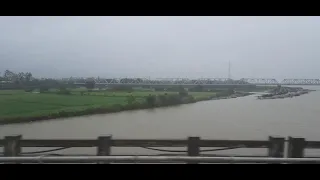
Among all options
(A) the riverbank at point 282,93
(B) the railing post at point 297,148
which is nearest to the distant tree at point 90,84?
(A) the riverbank at point 282,93

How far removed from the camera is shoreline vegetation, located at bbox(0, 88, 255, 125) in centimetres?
358

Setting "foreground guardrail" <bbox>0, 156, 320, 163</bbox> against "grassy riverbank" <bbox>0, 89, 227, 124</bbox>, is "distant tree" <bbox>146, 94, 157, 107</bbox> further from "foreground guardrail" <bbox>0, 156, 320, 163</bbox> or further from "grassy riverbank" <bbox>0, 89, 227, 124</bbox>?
"foreground guardrail" <bbox>0, 156, 320, 163</bbox>

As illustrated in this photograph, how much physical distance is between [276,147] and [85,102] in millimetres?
2361

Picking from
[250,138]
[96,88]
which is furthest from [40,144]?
[250,138]

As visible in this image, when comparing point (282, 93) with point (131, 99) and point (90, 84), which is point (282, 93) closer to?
point (131, 99)

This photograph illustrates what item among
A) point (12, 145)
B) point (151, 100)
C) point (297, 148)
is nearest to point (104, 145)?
point (151, 100)

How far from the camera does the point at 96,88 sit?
3.75m

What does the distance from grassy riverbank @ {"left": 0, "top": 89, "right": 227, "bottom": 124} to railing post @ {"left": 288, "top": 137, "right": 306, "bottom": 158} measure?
112 cm

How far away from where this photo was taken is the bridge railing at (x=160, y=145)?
3322mm

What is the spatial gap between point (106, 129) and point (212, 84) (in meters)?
1.45

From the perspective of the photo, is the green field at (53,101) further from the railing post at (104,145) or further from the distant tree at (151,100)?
the railing post at (104,145)

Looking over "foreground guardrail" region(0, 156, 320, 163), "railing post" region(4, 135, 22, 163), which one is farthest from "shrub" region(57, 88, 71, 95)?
"foreground guardrail" region(0, 156, 320, 163)

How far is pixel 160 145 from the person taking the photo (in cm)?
356
